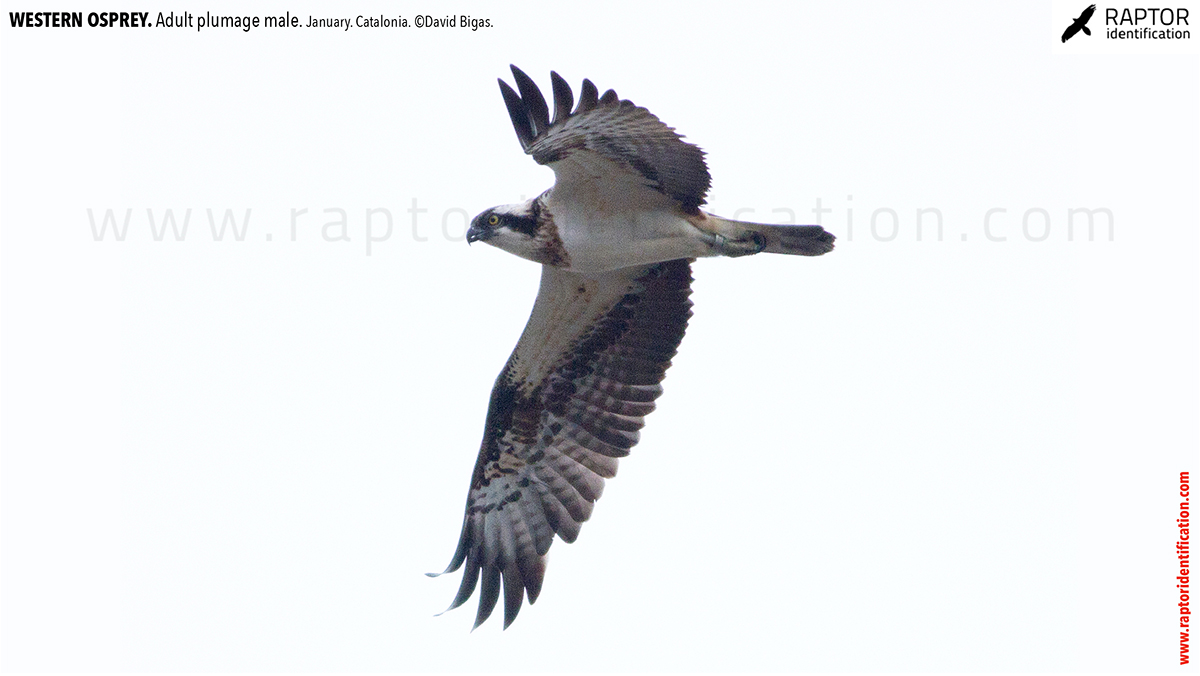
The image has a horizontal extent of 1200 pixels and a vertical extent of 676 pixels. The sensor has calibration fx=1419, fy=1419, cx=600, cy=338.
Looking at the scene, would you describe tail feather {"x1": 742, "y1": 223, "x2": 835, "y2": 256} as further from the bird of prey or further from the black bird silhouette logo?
the black bird silhouette logo

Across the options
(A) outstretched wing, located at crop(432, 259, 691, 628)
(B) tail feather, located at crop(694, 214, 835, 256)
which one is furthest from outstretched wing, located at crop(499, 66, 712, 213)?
(A) outstretched wing, located at crop(432, 259, 691, 628)

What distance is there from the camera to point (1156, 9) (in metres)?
10.5

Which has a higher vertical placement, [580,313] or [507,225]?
[507,225]

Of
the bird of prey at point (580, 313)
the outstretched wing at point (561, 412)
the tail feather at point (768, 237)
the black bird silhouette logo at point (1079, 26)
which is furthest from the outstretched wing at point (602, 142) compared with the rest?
the black bird silhouette logo at point (1079, 26)

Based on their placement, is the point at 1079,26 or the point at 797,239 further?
the point at 1079,26

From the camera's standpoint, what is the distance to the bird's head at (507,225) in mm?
8609

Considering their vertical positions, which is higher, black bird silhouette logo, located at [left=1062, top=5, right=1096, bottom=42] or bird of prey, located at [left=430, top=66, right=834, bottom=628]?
black bird silhouette logo, located at [left=1062, top=5, right=1096, bottom=42]

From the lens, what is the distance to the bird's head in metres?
8.61

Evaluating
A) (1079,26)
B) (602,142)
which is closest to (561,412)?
(602,142)

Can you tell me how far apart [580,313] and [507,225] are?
40.7 inches

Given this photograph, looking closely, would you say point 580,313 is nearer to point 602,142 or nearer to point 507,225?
point 507,225

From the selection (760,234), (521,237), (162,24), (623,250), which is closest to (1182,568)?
(760,234)

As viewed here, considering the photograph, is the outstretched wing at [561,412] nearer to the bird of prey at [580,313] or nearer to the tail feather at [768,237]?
the bird of prey at [580,313]

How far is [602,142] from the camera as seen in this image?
803cm
